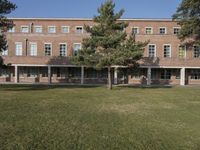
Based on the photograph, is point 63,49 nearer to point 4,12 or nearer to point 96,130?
point 4,12

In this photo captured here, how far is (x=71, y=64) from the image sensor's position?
43500 mm

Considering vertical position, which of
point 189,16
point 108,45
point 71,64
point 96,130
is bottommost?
point 96,130

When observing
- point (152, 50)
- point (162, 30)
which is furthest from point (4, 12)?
point (162, 30)

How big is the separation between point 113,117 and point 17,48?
35.8 metres

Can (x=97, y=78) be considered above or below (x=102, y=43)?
below

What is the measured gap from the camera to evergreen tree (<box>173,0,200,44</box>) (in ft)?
111

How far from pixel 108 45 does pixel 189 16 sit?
11023mm

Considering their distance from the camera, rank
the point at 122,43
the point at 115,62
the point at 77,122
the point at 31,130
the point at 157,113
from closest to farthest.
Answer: the point at 31,130
the point at 77,122
the point at 157,113
the point at 115,62
the point at 122,43

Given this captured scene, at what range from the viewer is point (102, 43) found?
99.8 ft

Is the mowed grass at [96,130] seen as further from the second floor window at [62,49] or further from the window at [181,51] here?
the window at [181,51]

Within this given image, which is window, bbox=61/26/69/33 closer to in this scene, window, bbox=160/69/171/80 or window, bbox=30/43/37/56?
window, bbox=30/43/37/56

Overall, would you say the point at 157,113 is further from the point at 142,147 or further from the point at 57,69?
the point at 57,69

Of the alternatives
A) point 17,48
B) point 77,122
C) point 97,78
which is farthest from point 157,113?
point 17,48

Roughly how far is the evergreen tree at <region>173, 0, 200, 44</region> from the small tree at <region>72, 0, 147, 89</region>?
22.5 feet
